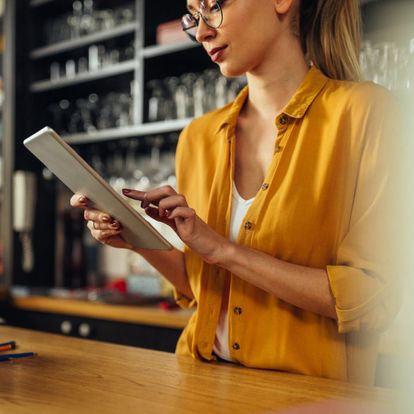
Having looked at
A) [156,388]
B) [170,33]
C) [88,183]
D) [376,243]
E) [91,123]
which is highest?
[170,33]

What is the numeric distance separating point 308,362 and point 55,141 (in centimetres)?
65

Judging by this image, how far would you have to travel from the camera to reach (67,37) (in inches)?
156

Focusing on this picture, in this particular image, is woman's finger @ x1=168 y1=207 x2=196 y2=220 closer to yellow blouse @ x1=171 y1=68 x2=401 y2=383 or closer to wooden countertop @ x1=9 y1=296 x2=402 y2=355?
yellow blouse @ x1=171 y1=68 x2=401 y2=383

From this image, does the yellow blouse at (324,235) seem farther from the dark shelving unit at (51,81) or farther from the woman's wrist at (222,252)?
the dark shelving unit at (51,81)

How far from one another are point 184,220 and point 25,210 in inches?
111

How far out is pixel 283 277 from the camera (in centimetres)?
130

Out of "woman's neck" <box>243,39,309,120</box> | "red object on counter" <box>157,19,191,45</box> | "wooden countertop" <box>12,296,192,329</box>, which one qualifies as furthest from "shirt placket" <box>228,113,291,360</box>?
"red object on counter" <box>157,19,191,45</box>

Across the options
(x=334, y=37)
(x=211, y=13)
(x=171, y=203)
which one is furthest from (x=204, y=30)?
(x=171, y=203)

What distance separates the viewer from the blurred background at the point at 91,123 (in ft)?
10.2

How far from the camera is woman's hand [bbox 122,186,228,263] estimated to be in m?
1.30

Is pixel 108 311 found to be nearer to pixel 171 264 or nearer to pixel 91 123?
pixel 91 123

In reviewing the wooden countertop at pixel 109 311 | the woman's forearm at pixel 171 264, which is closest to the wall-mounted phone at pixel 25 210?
the wooden countertop at pixel 109 311

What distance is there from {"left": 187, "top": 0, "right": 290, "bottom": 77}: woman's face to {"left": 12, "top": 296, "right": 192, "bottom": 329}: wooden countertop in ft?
4.48

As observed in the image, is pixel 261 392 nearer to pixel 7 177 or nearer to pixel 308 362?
pixel 308 362
